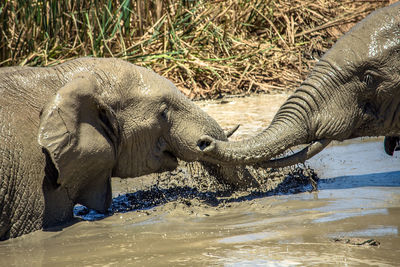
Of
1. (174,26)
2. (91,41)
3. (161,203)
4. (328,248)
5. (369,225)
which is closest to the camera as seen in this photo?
(328,248)

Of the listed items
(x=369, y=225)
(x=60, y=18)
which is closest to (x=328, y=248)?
(x=369, y=225)

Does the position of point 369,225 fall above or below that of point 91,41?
below

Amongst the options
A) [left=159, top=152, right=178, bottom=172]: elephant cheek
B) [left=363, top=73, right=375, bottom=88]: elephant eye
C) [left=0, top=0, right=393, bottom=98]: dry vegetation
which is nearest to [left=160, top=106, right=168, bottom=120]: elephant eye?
[left=159, top=152, right=178, bottom=172]: elephant cheek

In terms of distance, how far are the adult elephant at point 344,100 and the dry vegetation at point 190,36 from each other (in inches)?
165

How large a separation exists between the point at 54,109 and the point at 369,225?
2.26m

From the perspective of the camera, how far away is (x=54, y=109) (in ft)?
16.3

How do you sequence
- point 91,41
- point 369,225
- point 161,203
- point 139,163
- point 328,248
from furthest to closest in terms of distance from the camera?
point 91,41 < point 161,203 < point 139,163 < point 369,225 < point 328,248

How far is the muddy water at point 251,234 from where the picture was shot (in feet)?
13.6

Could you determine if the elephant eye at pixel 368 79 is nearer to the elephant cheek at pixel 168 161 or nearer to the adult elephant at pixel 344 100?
the adult elephant at pixel 344 100

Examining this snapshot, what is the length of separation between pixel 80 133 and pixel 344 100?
7.08 feet

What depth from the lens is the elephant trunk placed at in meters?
5.55

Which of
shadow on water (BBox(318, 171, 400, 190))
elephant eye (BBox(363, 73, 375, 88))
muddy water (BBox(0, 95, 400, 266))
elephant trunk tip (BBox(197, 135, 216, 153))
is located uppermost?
elephant eye (BBox(363, 73, 375, 88))

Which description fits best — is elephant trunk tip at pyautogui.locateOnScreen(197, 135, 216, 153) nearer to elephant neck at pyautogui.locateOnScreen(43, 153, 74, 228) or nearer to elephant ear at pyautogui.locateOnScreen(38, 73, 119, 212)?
elephant ear at pyautogui.locateOnScreen(38, 73, 119, 212)

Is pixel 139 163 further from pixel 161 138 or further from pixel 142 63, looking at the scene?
pixel 142 63
